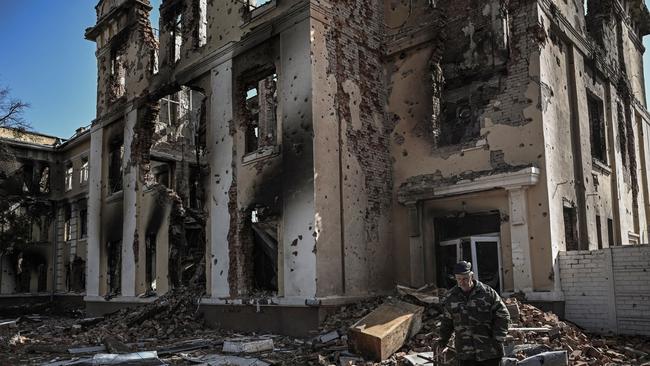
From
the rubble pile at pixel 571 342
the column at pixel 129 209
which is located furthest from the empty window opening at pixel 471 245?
the column at pixel 129 209

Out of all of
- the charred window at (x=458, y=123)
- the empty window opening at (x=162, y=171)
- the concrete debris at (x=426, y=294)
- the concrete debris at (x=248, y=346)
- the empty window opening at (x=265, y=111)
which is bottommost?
the concrete debris at (x=248, y=346)

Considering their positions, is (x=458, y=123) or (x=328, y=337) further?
(x=458, y=123)

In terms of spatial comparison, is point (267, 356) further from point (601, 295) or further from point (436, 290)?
point (601, 295)

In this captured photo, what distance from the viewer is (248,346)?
34.1 feet

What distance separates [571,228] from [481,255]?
2.23m

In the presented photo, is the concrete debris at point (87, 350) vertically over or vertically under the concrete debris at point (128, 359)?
under

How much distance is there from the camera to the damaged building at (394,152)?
1157 centimetres

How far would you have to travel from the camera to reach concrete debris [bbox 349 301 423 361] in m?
8.90

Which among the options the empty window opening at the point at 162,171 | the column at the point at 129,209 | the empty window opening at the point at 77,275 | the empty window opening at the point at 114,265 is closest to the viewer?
the column at the point at 129,209

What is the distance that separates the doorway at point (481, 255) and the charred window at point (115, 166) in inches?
491

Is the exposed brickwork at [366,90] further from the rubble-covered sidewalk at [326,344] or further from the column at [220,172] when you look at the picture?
the column at [220,172]

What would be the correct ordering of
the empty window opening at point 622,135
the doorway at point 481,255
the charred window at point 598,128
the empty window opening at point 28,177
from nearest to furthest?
the doorway at point 481,255 → the charred window at point 598,128 → the empty window opening at point 622,135 → the empty window opening at point 28,177

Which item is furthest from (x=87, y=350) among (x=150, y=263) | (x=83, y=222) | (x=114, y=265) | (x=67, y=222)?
(x=67, y=222)

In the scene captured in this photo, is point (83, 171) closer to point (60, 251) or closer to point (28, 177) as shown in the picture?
point (28, 177)
